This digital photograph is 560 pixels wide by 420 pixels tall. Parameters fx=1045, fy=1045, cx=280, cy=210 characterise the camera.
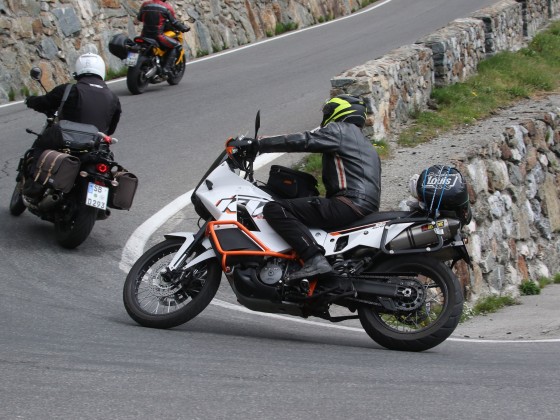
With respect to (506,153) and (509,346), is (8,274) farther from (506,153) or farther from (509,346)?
(506,153)

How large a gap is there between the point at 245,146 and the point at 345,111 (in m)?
0.79

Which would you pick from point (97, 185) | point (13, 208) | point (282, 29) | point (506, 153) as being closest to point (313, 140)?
point (97, 185)

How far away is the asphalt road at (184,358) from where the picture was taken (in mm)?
5297

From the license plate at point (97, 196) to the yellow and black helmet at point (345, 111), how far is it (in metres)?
2.68

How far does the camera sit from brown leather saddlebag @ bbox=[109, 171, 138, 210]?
9773 mm

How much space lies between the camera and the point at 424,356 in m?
7.05

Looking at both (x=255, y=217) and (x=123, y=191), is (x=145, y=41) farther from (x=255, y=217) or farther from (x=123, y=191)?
(x=255, y=217)

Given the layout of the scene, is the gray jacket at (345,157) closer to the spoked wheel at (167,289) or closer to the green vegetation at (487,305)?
the spoked wheel at (167,289)

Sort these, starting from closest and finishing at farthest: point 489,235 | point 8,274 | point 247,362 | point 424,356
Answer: point 247,362 → point 424,356 → point 8,274 → point 489,235

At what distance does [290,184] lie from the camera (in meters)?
7.66

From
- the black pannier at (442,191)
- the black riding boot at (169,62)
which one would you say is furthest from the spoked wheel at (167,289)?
the black riding boot at (169,62)

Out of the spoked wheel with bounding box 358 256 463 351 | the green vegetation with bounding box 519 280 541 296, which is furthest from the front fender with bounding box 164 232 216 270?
the green vegetation with bounding box 519 280 541 296

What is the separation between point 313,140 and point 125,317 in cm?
193

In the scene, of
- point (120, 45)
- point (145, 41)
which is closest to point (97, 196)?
point (120, 45)
